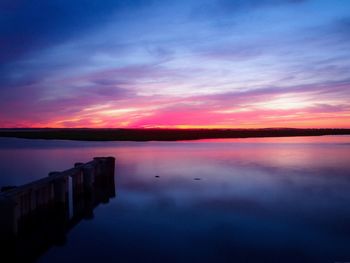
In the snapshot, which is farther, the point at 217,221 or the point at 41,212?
the point at 217,221

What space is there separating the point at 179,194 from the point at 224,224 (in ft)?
19.1

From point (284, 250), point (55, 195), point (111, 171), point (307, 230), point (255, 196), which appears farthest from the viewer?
point (111, 171)

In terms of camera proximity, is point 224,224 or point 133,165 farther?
point 133,165

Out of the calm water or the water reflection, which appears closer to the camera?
the water reflection

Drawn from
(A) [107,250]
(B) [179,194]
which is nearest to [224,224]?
(A) [107,250]

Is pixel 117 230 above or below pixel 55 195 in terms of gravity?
below

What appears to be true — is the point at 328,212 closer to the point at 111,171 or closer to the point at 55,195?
the point at 55,195

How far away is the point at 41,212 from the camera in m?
12.7

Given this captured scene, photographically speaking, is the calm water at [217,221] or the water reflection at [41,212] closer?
the water reflection at [41,212]

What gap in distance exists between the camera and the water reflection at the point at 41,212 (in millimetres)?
9719

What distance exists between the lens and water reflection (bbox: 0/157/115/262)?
972 centimetres

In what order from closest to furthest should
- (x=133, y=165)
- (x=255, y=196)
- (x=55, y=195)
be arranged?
(x=55, y=195) → (x=255, y=196) → (x=133, y=165)

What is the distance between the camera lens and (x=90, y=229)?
41.0 ft

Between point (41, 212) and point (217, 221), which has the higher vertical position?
point (41, 212)
